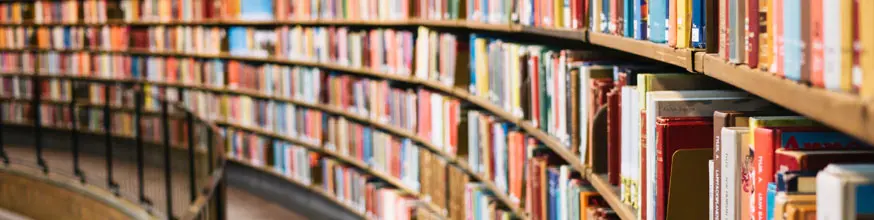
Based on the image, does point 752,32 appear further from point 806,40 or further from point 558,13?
point 558,13

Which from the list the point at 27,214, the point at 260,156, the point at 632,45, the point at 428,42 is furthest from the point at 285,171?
the point at 632,45

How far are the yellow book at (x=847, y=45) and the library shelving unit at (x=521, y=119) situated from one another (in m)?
0.01

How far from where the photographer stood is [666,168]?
1754 mm

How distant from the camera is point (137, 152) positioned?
604cm

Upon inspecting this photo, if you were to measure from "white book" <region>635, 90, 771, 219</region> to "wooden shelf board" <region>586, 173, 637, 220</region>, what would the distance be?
206mm

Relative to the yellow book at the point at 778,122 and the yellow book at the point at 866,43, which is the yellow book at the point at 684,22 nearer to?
the yellow book at the point at 778,122

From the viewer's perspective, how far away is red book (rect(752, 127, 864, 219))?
1.30 meters

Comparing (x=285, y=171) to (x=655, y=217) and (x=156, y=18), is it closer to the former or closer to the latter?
(x=156, y=18)

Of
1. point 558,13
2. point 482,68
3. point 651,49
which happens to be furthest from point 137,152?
point 651,49

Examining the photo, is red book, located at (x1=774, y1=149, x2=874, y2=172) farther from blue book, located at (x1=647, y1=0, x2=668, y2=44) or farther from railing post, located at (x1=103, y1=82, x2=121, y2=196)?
railing post, located at (x1=103, y1=82, x2=121, y2=196)

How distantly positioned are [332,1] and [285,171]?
1.39 metres

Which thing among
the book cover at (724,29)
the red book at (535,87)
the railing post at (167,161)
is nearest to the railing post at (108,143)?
the railing post at (167,161)

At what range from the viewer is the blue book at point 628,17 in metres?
2.10

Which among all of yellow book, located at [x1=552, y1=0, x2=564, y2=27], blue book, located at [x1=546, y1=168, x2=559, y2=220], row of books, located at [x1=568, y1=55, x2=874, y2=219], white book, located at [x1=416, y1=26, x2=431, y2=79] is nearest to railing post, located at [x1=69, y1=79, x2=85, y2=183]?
white book, located at [x1=416, y1=26, x2=431, y2=79]
